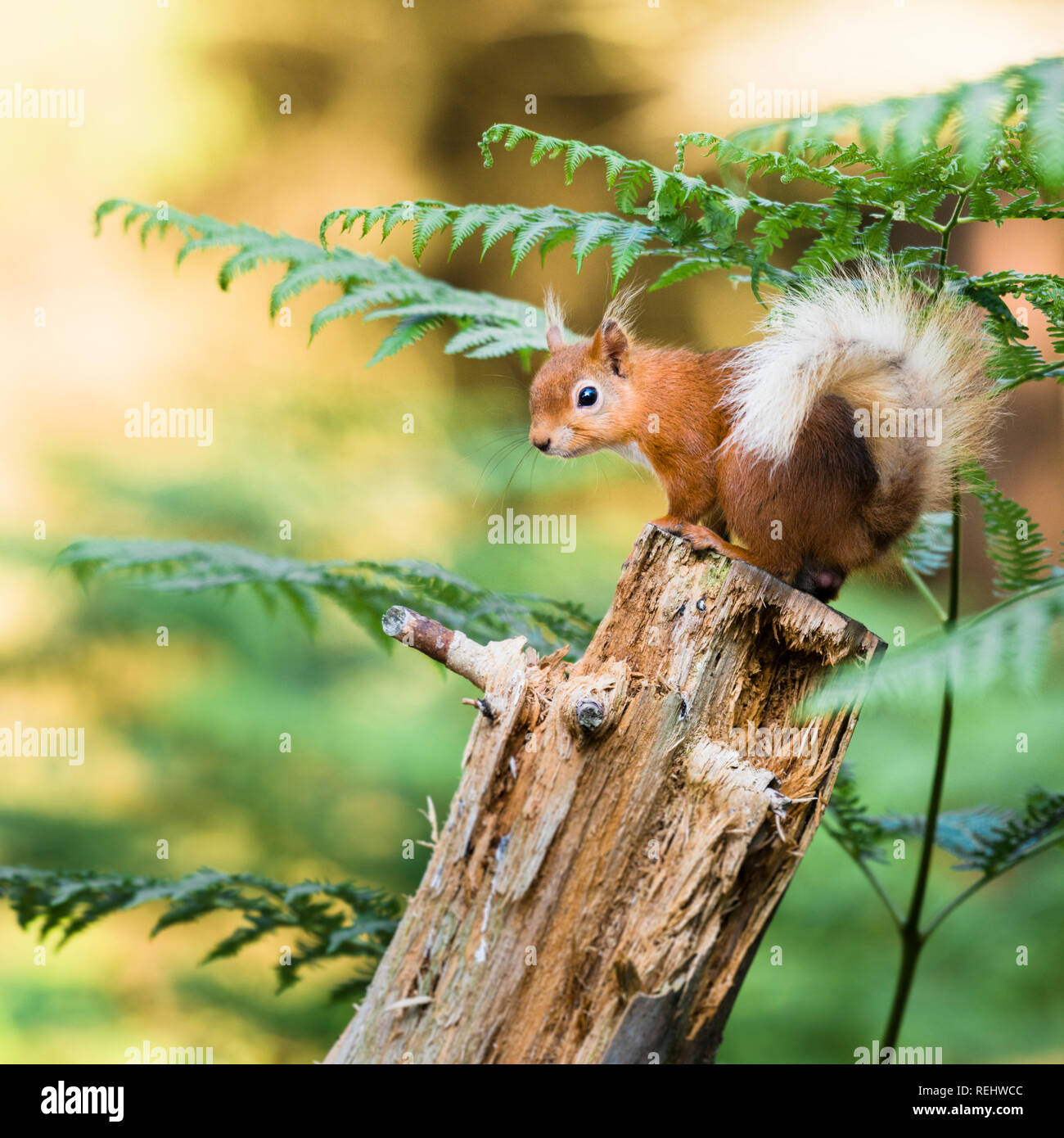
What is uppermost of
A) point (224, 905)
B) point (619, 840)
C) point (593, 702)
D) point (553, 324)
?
point (553, 324)

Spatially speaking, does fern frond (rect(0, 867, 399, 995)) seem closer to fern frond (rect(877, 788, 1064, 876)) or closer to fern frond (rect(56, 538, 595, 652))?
fern frond (rect(56, 538, 595, 652))

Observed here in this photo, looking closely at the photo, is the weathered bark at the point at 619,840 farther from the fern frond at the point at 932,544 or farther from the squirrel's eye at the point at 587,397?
the fern frond at the point at 932,544

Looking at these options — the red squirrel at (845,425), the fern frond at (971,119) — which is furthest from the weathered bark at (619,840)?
the fern frond at (971,119)

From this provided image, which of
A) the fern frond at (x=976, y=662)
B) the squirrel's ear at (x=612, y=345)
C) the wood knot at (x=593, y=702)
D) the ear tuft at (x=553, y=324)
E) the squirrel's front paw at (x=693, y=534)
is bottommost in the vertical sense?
the wood knot at (x=593, y=702)

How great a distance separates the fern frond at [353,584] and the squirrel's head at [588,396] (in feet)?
0.96

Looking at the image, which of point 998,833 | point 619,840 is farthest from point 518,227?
point 998,833

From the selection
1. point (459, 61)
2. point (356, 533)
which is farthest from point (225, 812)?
point (459, 61)

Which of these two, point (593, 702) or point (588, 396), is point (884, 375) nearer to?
point (588, 396)

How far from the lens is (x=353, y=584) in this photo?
1.67 meters

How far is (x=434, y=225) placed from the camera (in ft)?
4.62

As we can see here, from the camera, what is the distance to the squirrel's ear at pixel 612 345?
66.3 inches

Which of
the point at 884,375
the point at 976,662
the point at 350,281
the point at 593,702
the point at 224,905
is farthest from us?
the point at 350,281
